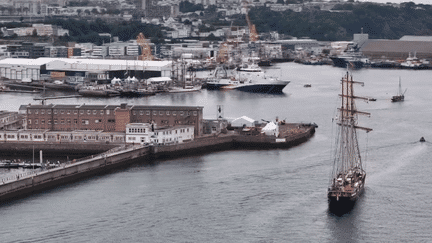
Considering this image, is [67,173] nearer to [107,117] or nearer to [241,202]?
[241,202]

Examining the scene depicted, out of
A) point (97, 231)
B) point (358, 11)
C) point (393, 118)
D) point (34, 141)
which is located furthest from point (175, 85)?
point (358, 11)

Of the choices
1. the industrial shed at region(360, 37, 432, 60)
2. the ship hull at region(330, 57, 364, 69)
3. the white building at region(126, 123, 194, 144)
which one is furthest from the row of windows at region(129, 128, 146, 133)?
the industrial shed at region(360, 37, 432, 60)

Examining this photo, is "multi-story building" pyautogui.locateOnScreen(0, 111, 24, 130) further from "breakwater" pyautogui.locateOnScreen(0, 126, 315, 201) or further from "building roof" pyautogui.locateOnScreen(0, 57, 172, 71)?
"building roof" pyautogui.locateOnScreen(0, 57, 172, 71)

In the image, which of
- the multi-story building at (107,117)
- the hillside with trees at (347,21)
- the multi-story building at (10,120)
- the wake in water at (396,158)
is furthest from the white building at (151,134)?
the hillside with trees at (347,21)

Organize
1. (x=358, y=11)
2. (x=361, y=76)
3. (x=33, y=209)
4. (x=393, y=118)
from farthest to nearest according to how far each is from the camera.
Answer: (x=358, y=11), (x=361, y=76), (x=393, y=118), (x=33, y=209)

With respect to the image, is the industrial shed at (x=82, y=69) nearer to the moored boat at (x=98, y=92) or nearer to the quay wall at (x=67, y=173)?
the moored boat at (x=98, y=92)

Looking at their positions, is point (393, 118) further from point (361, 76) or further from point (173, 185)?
point (361, 76)

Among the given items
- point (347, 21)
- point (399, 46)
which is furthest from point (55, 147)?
point (347, 21)
